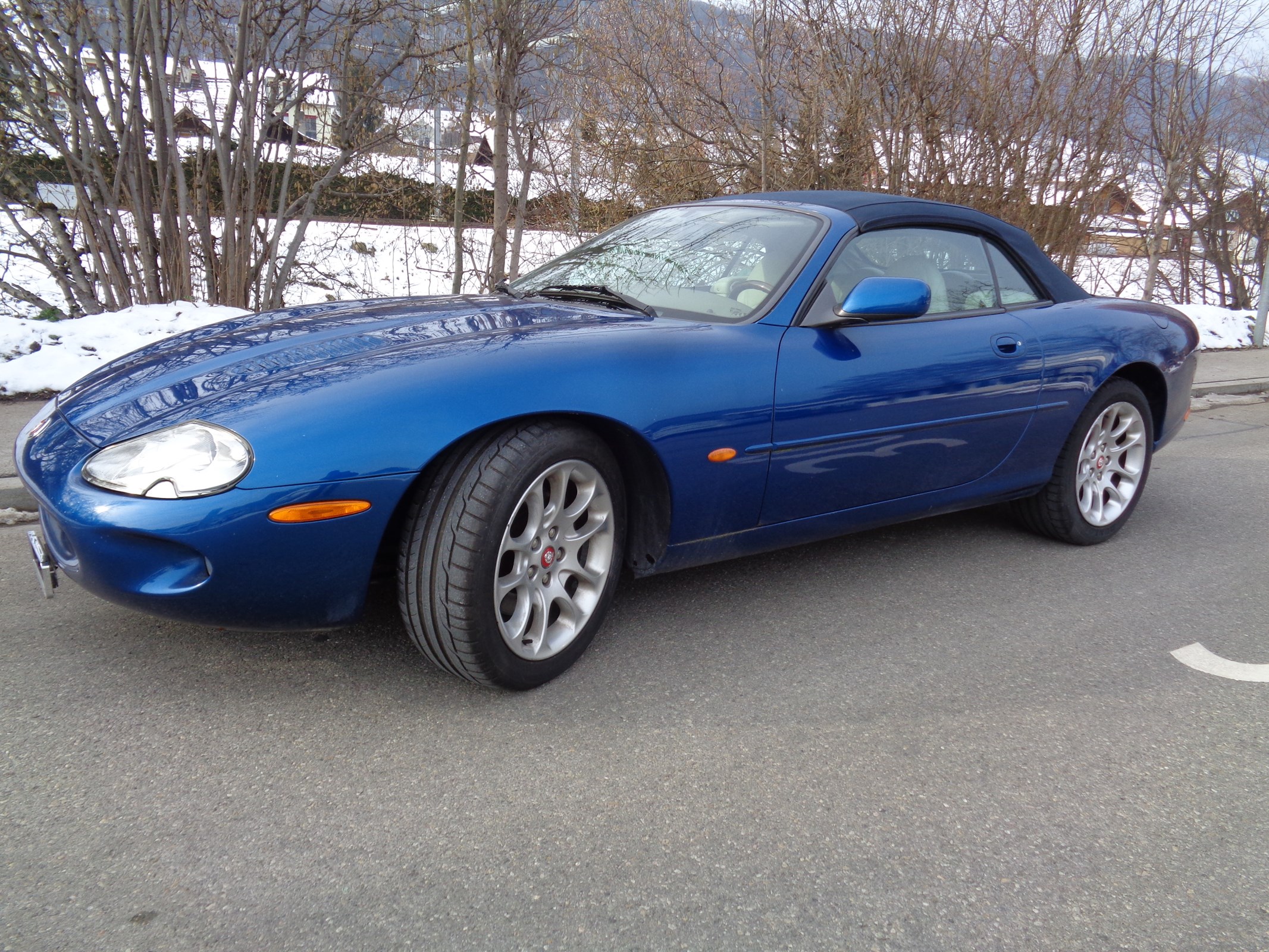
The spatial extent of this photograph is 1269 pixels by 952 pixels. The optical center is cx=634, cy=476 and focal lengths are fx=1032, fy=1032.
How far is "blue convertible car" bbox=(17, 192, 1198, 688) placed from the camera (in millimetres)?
2346

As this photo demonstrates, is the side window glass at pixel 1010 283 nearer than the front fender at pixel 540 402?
No

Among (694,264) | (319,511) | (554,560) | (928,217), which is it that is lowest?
(554,560)

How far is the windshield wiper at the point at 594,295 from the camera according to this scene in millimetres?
3340

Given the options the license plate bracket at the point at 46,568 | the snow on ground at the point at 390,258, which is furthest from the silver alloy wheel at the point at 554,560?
the snow on ground at the point at 390,258

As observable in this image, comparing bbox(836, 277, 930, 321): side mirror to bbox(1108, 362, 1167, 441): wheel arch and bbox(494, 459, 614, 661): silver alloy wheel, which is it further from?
bbox(1108, 362, 1167, 441): wheel arch

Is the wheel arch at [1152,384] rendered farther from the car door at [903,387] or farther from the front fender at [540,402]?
the front fender at [540,402]

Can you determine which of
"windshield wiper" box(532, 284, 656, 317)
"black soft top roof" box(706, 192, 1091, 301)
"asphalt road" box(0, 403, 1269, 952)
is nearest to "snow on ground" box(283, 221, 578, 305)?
"windshield wiper" box(532, 284, 656, 317)

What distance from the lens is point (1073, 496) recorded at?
4.20 metres

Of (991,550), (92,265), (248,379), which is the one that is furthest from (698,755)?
(92,265)

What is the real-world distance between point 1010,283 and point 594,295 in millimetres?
1711

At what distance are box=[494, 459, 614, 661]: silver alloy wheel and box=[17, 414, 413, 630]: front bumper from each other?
0.36 m

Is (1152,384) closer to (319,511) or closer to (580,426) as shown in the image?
(580,426)

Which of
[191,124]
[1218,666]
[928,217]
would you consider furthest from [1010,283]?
[191,124]

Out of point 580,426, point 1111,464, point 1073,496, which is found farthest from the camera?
point 1111,464
